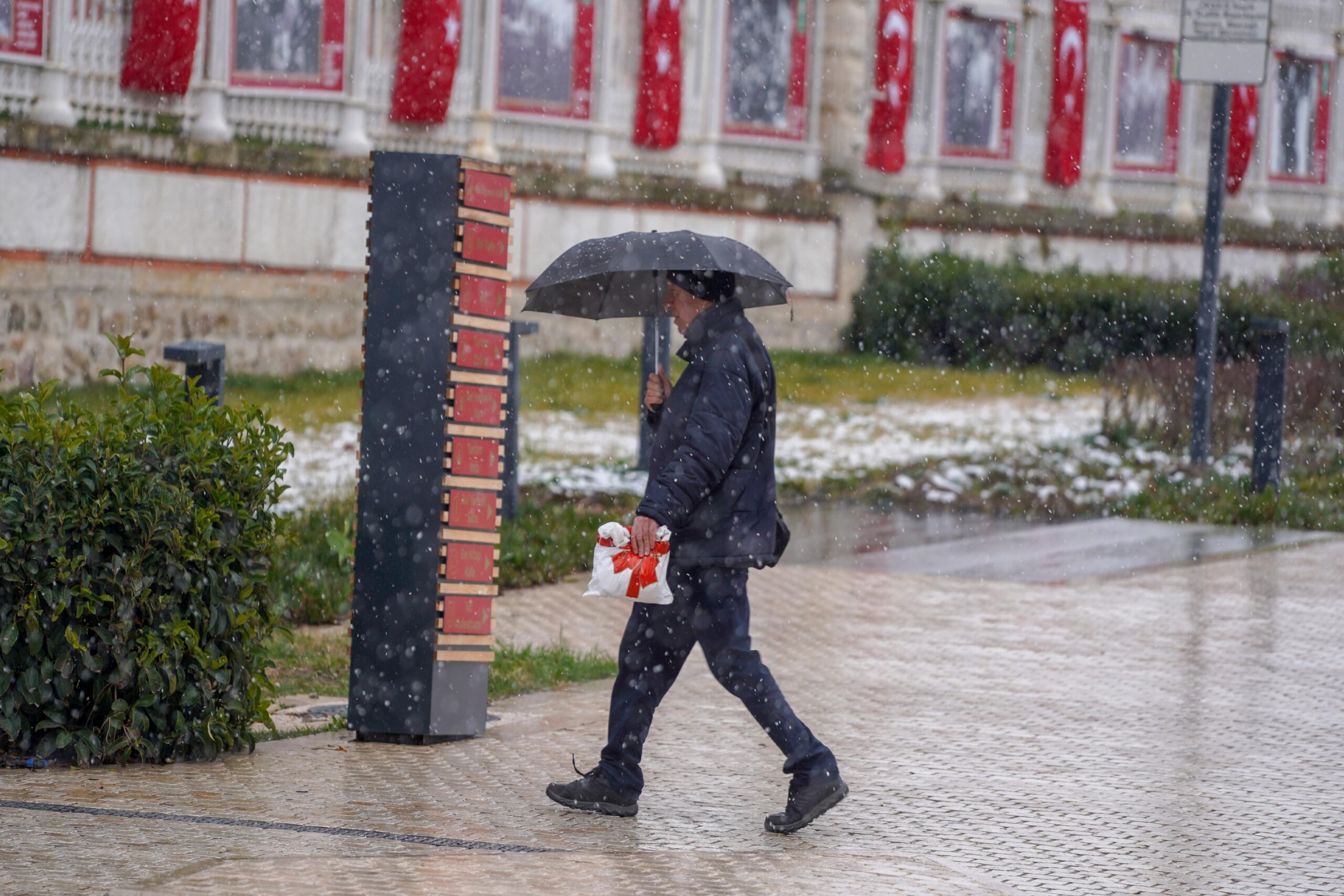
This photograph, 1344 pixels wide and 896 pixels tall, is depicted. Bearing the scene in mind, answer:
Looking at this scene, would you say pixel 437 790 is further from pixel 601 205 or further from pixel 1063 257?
pixel 1063 257

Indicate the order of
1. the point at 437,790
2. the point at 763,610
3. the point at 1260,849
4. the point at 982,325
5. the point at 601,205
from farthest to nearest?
the point at 982,325, the point at 601,205, the point at 763,610, the point at 437,790, the point at 1260,849

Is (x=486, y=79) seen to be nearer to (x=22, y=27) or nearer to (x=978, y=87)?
(x=22, y=27)

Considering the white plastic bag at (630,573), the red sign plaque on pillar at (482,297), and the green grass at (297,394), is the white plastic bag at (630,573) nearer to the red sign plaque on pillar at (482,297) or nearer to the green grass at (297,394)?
the red sign plaque on pillar at (482,297)

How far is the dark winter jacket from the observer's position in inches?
208

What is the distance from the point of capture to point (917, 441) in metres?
16.9

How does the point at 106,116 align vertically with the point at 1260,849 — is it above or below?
above

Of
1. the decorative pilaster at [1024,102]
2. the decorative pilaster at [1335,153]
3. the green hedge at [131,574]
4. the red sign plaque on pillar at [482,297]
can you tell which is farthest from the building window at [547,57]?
the green hedge at [131,574]

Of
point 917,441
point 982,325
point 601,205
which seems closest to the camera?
point 917,441

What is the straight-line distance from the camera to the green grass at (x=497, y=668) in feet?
24.8

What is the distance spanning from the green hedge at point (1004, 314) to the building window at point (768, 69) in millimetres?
2277

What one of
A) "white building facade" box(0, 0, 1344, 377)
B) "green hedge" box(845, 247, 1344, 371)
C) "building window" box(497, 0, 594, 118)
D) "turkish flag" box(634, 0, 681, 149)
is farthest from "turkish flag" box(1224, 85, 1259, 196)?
"building window" box(497, 0, 594, 118)

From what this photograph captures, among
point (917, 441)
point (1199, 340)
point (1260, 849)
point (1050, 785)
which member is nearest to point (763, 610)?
point (1050, 785)

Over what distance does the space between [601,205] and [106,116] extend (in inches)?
245

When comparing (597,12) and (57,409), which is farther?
(597,12)
